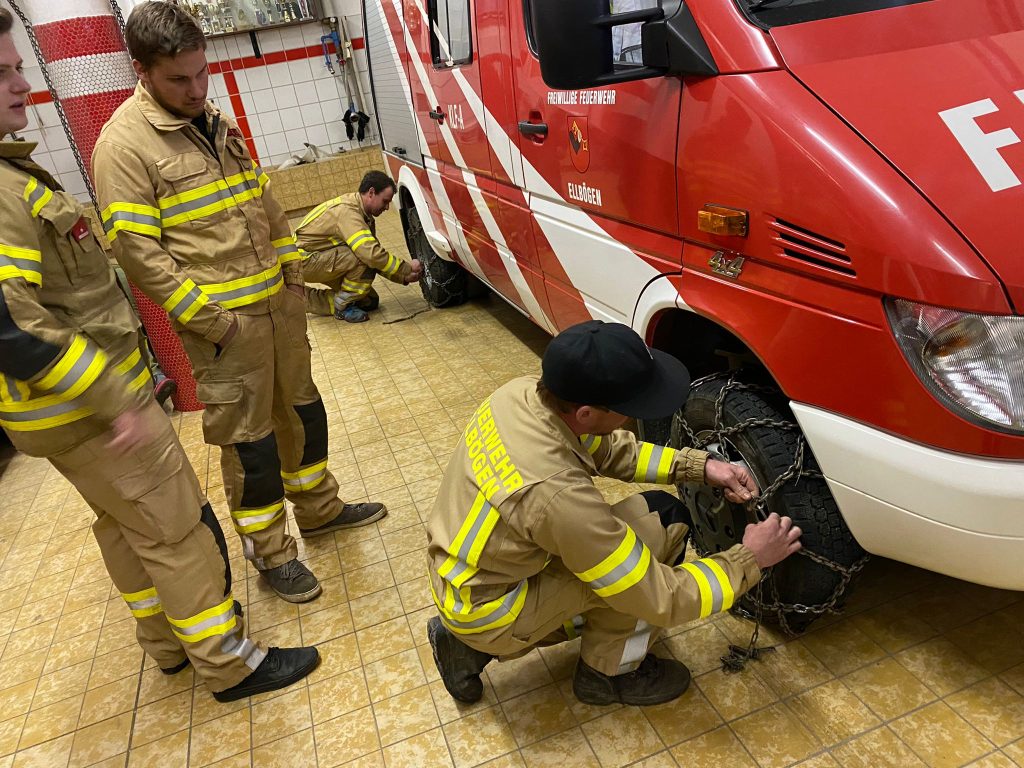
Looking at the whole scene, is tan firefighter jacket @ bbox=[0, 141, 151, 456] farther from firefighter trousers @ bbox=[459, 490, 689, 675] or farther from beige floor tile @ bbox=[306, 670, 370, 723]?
firefighter trousers @ bbox=[459, 490, 689, 675]

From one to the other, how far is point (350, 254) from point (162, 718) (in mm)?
3864

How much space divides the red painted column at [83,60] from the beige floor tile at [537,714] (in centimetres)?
294

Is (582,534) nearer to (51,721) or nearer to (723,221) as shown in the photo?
(723,221)

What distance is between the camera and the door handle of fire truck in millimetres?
2775

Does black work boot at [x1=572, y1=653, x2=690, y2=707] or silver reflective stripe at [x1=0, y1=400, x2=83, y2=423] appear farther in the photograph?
black work boot at [x1=572, y1=653, x2=690, y2=707]

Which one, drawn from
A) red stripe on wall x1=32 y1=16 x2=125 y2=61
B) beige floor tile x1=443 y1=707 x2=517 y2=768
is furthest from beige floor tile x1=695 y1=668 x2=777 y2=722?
red stripe on wall x1=32 y1=16 x2=125 y2=61

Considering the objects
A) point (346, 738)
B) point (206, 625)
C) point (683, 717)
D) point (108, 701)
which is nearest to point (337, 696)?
point (346, 738)

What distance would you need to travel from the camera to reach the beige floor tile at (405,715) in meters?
2.17

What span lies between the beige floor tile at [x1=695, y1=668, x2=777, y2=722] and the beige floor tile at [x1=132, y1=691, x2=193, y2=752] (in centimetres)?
165

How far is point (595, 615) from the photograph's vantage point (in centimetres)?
210

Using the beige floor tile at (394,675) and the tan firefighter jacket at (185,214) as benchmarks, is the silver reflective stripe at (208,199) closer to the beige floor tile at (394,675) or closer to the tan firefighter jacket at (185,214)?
the tan firefighter jacket at (185,214)

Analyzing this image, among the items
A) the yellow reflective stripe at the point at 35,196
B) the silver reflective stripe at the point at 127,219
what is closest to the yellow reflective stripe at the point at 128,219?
the silver reflective stripe at the point at 127,219

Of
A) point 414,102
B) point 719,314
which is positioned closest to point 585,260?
point 719,314

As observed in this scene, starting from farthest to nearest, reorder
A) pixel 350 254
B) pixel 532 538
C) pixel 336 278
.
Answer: pixel 336 278 → pixel 350 254 → pixel 532 538
